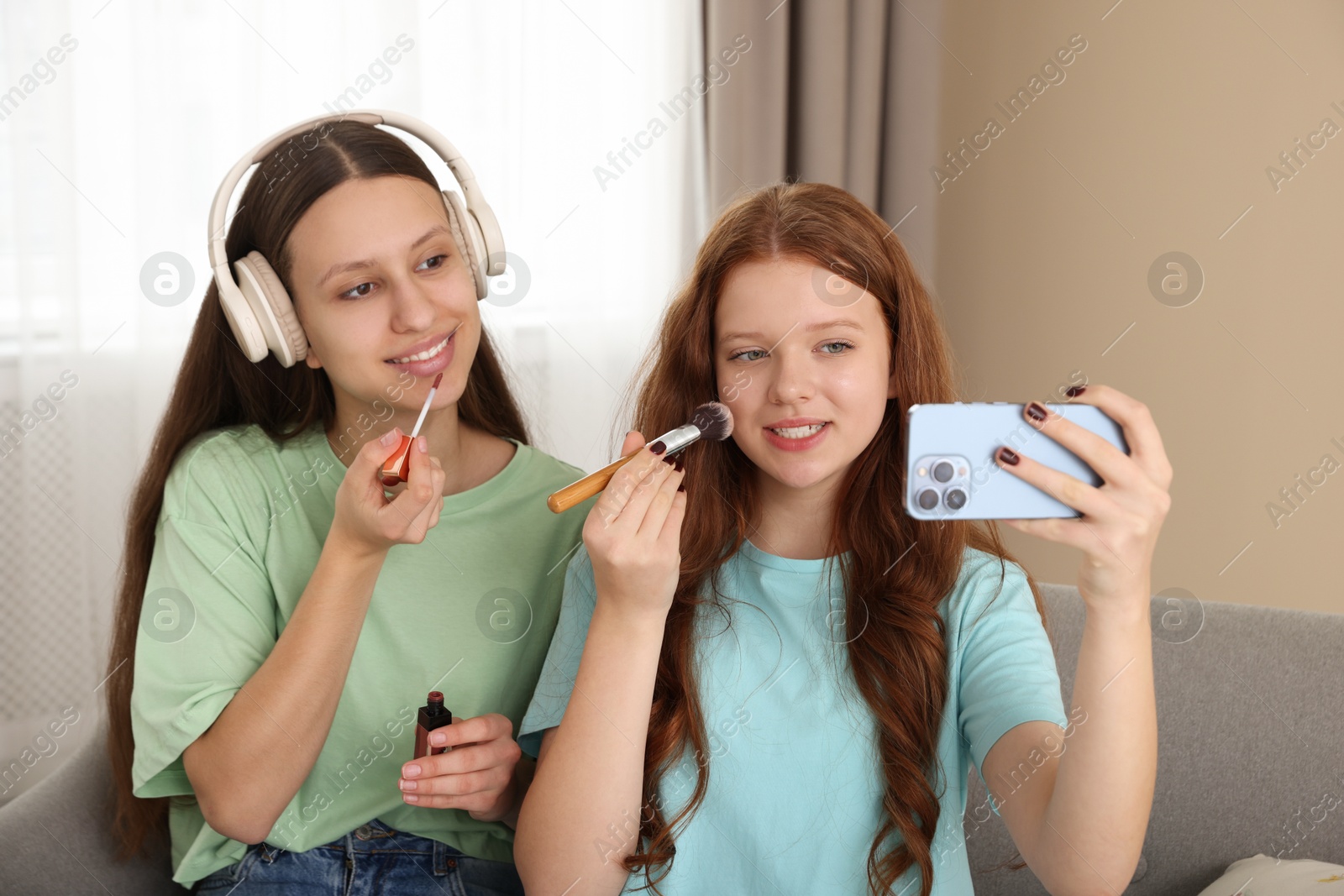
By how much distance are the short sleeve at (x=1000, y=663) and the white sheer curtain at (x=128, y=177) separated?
110 centimetres

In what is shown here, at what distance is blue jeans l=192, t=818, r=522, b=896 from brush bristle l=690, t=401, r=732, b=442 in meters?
0.57

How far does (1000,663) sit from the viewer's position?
1.01 m

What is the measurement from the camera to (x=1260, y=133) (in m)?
2.04

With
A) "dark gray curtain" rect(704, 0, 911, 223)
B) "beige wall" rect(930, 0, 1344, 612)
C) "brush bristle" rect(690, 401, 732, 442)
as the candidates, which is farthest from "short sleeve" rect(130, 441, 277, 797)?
"dark gray curtain" rect(704, 0, 911, 223)

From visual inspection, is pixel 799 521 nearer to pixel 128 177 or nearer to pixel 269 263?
pixel 269 263

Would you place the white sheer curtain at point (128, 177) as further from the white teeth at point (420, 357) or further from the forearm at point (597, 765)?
the forearm at point (597, 765)

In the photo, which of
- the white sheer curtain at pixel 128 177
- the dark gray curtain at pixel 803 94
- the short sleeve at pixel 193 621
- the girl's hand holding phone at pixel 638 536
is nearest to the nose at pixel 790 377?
the girl's hand holding phone at pixel 638 536

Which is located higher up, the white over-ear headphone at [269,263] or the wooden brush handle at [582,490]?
the white over-ear headphone at [269,263]

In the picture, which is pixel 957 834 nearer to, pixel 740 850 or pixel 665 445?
pixel 740 850

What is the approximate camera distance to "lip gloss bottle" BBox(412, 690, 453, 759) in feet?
3.51

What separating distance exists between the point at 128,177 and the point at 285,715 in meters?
1.64

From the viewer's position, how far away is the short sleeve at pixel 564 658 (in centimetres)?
111

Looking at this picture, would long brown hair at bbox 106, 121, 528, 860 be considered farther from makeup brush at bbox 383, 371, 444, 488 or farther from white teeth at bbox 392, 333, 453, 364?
makeup brush at bbox 383, 371, 444, 488

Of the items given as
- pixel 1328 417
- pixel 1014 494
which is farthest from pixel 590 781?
pixel 1328 417
